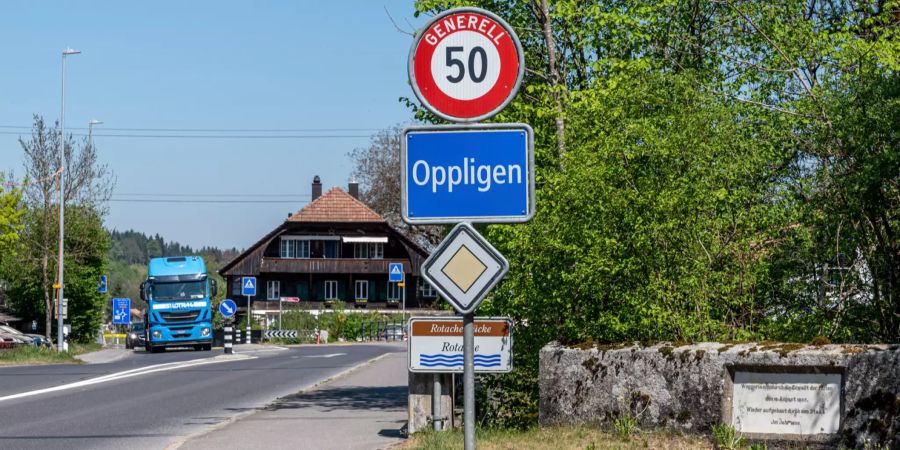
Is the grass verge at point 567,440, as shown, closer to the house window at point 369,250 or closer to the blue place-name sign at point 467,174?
the blue place-name sign at point 467,174

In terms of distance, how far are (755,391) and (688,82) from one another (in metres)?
4.58

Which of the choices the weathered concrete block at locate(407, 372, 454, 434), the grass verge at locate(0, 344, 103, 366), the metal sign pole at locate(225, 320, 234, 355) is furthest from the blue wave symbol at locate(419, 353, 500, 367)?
the metal sign pole at locate(225, 320, 234, 355)

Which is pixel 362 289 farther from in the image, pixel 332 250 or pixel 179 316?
pixel 179 316

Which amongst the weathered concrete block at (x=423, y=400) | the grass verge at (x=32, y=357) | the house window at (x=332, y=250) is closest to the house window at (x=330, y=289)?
the house window at (x=332, y=250)

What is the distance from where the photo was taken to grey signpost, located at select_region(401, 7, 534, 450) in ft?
21.4

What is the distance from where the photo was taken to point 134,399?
770 inches

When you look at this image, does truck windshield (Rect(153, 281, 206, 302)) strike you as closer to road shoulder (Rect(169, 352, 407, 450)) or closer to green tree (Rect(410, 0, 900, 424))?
road shoulder (Rect(169, 352, 407, 450))

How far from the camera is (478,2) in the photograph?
61.0ft

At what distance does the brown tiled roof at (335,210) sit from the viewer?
89.3m

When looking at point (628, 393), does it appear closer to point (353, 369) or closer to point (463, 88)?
point (463, 88)

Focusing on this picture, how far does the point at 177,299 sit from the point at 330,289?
44.1 meters

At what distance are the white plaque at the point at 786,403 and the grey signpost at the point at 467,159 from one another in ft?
11.7

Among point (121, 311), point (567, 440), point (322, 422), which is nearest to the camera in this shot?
point (567, 440)

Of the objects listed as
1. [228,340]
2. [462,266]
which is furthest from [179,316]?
[462,266]
